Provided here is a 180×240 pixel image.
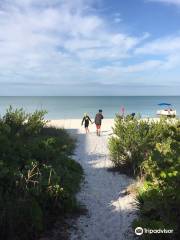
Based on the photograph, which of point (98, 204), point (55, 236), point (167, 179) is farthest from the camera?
point (98, 204)

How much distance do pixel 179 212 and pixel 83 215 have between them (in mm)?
3069

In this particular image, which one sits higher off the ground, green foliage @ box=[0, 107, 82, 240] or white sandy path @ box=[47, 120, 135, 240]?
green foliage @ box=[0, 107, 82, 240]

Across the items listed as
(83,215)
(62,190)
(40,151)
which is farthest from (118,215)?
(40,151)

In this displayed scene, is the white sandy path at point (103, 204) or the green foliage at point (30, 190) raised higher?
the green foliage at point (30, 190)

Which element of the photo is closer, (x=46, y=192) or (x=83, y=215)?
(x=46, y=192)

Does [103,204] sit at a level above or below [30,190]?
below

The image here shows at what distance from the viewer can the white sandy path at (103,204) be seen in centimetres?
790

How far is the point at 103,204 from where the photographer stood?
9797 mm

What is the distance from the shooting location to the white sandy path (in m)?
7.90

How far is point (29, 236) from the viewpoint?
7121 millimetres

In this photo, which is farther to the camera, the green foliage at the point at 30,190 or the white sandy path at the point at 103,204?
the white sandy path at the point at 103,204

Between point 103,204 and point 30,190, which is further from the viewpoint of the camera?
point 103,204

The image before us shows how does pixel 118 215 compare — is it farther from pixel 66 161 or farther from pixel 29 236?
pixel 66 161

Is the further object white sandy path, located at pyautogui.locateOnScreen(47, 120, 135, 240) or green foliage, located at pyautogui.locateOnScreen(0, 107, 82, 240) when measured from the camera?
white sandy path, located at pyautogui.locateOnScreen(47, 120, 135, 240)
